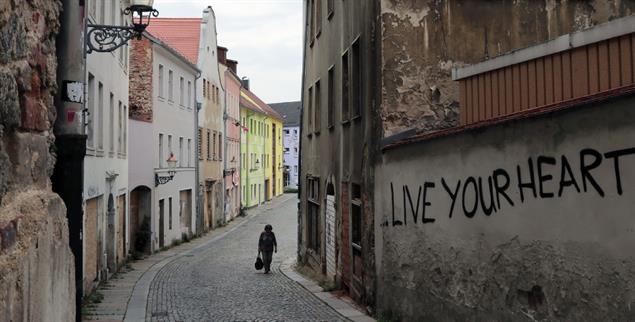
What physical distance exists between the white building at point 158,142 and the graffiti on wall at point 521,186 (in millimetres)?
17384

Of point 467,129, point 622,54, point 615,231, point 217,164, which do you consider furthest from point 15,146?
point 217,164

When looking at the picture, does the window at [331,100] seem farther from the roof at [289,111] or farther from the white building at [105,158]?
the roof at [289,111]

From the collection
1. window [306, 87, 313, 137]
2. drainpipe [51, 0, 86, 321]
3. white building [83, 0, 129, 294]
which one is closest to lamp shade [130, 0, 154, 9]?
white building [83, 0, 129, 294]

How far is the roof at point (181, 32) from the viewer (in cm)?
3844

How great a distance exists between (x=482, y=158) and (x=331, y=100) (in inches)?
396

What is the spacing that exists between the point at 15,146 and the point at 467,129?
6493mm

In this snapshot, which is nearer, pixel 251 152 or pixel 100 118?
pixel 100 118

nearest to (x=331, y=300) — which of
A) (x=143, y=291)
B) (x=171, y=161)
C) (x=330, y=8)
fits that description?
(x=143, y=291)

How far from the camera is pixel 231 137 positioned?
50312mm

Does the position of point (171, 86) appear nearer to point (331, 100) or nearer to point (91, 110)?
point (331, 100)

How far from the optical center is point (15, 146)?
3051 millimetres

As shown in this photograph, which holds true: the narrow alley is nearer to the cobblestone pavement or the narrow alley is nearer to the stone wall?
the cobblestone pavement

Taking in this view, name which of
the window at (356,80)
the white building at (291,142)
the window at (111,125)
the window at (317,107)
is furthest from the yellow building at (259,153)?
the window at (356,80)

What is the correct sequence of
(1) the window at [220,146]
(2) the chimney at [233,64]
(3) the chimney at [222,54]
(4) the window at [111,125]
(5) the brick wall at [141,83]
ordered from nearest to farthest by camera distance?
1. (4) the window at [111,125]
2. (5) the brick wall at [141,83]
3. (1) the window at [220,146]
4. (3) the chimney at [222,54]
5. (2) the chimney at [233,64]
